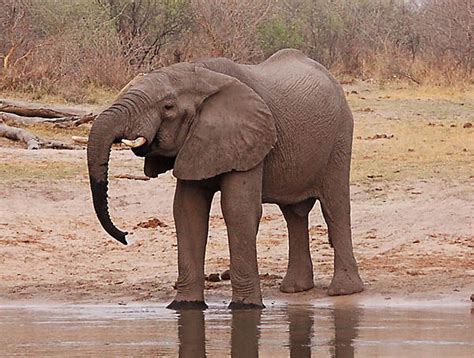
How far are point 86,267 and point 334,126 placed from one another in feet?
7.53

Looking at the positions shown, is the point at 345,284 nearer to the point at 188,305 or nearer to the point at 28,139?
the point at 188,305

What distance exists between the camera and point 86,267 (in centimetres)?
1033

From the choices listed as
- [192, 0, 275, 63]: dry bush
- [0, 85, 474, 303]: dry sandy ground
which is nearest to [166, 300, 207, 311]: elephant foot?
[0, 85, 474, 303]: dry sandy ground

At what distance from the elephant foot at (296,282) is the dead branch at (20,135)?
668 centimetres

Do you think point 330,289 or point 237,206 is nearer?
point 237,206

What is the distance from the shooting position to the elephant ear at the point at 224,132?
815cm

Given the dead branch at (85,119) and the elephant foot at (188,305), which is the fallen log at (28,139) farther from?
the elephant foot at (188,305)

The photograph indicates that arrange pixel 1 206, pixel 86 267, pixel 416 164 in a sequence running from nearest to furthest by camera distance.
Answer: pixel 86 267, pixel 1 206, pixel 416 164

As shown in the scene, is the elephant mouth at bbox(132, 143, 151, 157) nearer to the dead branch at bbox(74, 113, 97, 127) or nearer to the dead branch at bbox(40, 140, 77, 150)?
the dead branch at bbox(40, 140, 77, 150)

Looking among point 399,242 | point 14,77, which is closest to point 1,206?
point 399,242

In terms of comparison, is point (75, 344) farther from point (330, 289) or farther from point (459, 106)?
point (459, 106)

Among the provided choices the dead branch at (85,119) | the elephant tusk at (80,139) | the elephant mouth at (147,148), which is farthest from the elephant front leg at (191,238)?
the dead branch at (85,119)

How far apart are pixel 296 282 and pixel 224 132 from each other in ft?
4.36

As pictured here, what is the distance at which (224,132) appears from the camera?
831cm
